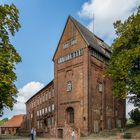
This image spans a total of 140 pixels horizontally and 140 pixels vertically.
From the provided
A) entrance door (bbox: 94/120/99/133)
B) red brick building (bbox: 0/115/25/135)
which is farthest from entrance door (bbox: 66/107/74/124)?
red brick building (bbox: 0/115/25/135)

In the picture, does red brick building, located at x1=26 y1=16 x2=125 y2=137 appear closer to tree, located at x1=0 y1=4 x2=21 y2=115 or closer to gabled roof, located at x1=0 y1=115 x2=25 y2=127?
tree, located at x1=0 y1=4 x2=21 y2=115

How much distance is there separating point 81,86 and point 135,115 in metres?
15.0

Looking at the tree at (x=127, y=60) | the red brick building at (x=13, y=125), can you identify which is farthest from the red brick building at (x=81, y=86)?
the red brick building at (x=13, y=125)

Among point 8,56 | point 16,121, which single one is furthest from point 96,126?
point 16,121

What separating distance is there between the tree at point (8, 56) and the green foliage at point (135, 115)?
3463 cm

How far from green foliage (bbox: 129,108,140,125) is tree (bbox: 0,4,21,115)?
34.6 meters

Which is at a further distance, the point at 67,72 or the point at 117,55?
the point at 67,72

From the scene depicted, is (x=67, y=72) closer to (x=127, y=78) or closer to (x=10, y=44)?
(x=127, y=78)

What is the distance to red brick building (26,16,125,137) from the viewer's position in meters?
46.8

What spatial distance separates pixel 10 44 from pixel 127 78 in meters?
17.6

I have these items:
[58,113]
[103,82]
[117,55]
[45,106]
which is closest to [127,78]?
[117,55]

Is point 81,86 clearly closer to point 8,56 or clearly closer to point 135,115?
point 135,115

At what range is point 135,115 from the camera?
5697 cm

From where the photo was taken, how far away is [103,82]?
51594mm
